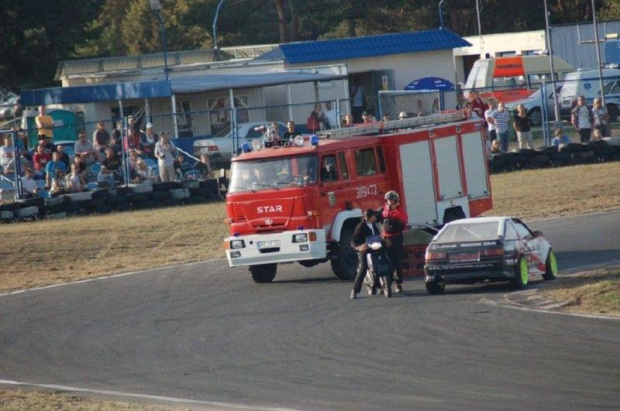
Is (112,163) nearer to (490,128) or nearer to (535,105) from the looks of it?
(490,128)

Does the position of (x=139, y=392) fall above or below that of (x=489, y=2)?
below

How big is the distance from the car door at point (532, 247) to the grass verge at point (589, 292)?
1.18ft

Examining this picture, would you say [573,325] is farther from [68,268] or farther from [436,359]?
[68,268]

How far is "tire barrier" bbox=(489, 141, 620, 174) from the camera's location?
36969mm

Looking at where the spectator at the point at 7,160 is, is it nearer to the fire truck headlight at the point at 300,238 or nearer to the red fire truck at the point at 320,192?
the red fire truck at the point at 320,192

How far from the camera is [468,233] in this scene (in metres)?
18.9

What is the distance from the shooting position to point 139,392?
12805 mm

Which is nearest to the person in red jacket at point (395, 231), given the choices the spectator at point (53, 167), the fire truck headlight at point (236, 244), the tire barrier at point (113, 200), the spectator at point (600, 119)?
the fire truck headlight at point (236, 244)

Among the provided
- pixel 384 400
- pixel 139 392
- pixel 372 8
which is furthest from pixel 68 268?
pixel 372 8

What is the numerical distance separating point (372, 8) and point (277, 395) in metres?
75.5

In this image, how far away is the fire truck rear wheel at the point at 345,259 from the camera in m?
20.7

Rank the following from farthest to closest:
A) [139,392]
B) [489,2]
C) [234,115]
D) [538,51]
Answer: [489,2] < [538,51] < [234,115] < [139,392]

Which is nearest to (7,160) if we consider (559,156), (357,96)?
(559,156)

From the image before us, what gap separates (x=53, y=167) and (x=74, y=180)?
0.67 metres
